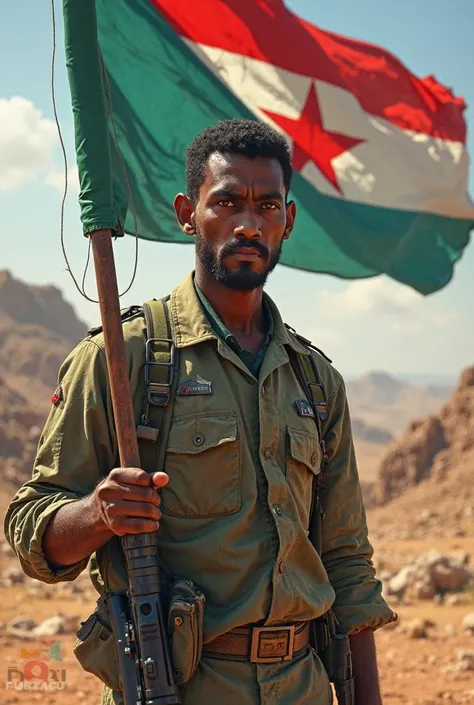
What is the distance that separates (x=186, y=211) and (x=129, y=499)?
3.06ft

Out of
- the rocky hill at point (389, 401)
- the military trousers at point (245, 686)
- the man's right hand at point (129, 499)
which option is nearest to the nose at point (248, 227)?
the man's right hand at point (129, 499)

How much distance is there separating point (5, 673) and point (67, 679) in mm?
456

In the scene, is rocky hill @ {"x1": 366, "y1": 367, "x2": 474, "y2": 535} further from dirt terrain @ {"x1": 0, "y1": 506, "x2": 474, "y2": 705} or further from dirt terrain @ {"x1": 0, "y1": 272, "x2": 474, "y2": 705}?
dirt terrain @ {"x1": 0, "y1": 506, "x2": 474, "y2": 705}

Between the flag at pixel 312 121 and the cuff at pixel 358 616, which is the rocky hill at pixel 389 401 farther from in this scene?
the cuff at pixel 358 616

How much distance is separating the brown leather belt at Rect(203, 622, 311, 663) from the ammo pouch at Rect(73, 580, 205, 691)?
9 centimetres

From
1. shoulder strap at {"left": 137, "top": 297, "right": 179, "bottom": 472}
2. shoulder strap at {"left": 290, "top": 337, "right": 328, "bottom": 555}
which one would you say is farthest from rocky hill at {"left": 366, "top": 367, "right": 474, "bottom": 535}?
shoulder strap at {"left": 137, "top": 297, "right": 179, "bottom": 472}

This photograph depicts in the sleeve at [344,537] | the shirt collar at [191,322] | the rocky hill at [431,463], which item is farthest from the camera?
the rocky hill at [431,463]

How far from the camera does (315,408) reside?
98.6 inches

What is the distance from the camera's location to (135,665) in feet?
6.56

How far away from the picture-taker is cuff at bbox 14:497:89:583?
2.07 meters

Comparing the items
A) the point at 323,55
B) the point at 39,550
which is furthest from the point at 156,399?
the point at 323,55

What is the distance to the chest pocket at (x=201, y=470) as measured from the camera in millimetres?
2164

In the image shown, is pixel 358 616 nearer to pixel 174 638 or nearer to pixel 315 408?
pixel 315 408

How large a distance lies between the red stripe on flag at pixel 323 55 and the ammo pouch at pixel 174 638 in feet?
13.3
